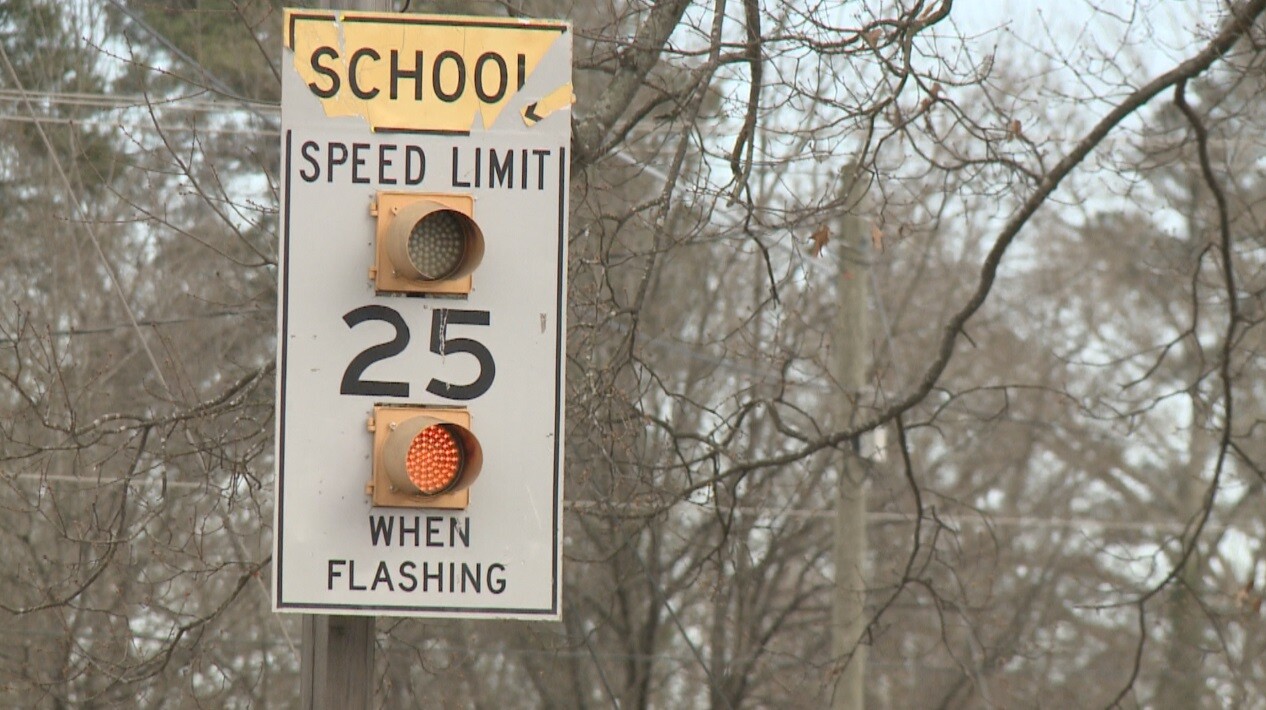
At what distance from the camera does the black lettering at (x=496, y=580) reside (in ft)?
14.0

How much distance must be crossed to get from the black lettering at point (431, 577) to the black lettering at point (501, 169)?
3.14ft

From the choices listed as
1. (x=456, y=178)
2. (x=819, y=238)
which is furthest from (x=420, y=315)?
(x=819, y=238)

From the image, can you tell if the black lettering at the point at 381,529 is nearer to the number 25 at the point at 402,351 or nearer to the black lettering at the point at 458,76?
the number 25 at the point at 402,351

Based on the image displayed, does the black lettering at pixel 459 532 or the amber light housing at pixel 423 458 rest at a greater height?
the amber light housing at pixel 423 458

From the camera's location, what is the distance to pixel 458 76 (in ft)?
14.7

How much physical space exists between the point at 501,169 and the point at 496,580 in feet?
3.32

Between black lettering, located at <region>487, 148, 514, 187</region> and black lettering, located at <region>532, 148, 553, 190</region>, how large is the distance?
66 millimetres

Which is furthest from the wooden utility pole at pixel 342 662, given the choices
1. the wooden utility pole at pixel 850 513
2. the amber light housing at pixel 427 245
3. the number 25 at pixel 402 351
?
the wooden utility pole at pixel 850 513

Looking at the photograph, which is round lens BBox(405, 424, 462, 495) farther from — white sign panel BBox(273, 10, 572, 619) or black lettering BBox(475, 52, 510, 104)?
black lettering BBox(475, 52, 510, 104)

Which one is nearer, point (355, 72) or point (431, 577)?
point (431, 577)

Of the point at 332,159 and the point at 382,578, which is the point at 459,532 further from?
the point at 332,159

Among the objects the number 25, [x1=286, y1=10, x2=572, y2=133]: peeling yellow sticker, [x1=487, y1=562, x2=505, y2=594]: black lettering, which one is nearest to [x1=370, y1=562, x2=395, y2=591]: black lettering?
[x1=487, y1=562, x2=505, y2=594]: black lettering

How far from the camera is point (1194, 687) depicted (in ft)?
76.1

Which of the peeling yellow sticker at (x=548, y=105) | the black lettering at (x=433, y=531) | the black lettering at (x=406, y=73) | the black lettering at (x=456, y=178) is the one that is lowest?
the black lettering at (x=433, y=531)
